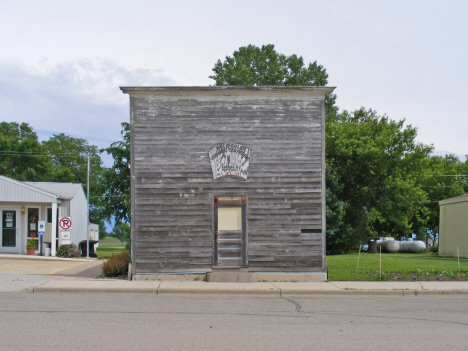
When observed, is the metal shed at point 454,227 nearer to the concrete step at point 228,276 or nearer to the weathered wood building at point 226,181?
the weathered wood building at point 226,181

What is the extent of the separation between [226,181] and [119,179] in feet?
96.2

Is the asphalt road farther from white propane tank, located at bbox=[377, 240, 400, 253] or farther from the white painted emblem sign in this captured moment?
white propane tank, located at bbox=[377, 240, 400, 253]

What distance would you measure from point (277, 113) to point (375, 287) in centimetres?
556

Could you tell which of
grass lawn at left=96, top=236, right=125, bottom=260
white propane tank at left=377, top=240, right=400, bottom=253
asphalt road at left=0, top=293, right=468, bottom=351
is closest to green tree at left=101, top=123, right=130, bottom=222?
grass lawn at left=96, top=236, right=125, bottom=260

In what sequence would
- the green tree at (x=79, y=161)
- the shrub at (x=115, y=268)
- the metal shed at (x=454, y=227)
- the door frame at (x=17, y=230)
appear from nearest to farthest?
the shrub at (x=115, y=268)
the door frame at (x=17, y=230)
the metal shed at (x=454, y=227)
the green tree at (x=79, y=161)

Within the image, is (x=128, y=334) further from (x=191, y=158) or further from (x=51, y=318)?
(x=191, y=158)

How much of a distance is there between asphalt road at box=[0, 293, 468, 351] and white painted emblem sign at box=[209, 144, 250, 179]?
3.65 metres

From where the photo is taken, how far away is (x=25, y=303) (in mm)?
9586

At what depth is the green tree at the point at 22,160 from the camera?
4834cm

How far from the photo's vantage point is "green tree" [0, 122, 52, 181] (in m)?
48.3

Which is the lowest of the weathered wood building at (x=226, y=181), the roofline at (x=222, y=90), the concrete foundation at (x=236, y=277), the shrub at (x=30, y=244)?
the shrub at (x=30, y=244)

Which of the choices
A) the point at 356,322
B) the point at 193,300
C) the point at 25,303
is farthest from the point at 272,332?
the point at 25,303

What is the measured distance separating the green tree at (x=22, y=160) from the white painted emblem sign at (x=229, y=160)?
40372 mm

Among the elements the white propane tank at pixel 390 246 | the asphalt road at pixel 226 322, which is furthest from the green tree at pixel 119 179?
the asphalt road at pixel 226 322
